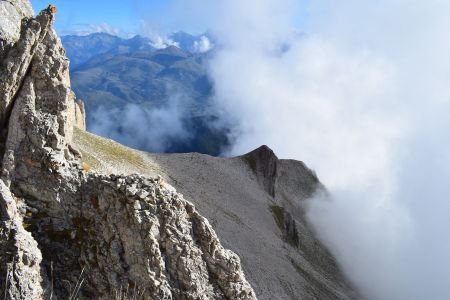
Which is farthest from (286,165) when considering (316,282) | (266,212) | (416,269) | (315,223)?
(416,269)

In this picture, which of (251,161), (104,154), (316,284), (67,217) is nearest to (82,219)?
(67,217)

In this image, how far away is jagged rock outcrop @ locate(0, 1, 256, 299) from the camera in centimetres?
1636

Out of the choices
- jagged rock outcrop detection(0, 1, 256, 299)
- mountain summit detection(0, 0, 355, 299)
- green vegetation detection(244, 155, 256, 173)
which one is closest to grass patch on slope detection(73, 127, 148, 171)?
mountain summit detection(0, 0, 355, 299)

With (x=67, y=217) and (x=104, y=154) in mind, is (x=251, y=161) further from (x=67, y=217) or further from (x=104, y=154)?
(x=67, y=217)

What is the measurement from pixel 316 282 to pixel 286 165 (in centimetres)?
6476

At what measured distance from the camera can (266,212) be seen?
97.1 metres

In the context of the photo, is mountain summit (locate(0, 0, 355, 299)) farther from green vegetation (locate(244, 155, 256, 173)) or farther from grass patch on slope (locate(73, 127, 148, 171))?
green vegetation (locate(244, 155, 256, 173))

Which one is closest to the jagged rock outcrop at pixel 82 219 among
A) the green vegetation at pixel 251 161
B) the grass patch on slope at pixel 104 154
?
the grass patch on slope at pixel 104 154

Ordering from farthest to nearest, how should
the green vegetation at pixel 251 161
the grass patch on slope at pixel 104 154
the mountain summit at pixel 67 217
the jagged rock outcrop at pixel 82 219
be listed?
the green vegetation at pixel 251 161 → the grass patch on slope at pixel 104 154 → the jagged rock outcrop at pixel 82 219 → the mountain summit at pixel 67 217

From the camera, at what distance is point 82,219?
17.6 meters

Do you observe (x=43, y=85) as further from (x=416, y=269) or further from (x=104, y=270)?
(x=416, y=269)

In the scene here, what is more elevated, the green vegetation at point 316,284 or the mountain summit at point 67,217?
the green vegetation at point 316,284

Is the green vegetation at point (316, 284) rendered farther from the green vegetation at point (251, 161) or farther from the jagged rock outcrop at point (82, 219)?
the jagged rock outcrop at point (82, 219)

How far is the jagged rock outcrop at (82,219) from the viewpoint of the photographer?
53.7 feet
